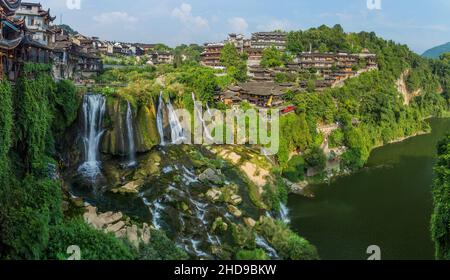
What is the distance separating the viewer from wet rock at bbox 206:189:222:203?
24.7m

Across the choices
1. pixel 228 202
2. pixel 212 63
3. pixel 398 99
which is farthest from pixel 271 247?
pixel 398 99

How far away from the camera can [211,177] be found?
89.7 ft

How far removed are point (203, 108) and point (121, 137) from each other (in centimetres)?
1126

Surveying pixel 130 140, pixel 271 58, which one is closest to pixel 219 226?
pixel 130 140

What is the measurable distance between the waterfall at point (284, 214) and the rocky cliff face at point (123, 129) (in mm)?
9944

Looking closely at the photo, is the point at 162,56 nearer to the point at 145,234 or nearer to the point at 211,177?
the point at 211,177

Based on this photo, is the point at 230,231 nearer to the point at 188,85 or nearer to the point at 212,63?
the point at 188,85

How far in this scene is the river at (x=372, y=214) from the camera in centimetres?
2253

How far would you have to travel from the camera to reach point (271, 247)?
69.1 feet

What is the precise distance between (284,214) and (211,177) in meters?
→ 5.01

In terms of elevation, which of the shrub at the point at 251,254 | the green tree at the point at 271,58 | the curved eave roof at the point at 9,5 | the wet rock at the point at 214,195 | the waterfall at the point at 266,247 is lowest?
the waterfall at the point at 266,247

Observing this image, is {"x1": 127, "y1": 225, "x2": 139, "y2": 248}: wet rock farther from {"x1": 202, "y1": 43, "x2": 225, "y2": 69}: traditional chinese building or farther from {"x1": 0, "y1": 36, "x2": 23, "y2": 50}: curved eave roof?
{"x1": 202, "y1": 43, "x2": 225, "y2": 69}: traditional chinese building

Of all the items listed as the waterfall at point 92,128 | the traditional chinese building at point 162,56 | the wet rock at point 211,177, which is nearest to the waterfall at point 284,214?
the wet rock at point 211,177

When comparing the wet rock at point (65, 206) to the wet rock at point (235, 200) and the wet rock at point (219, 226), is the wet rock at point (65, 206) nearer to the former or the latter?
the wet rock at point (219, 226)
